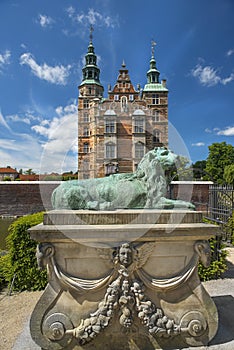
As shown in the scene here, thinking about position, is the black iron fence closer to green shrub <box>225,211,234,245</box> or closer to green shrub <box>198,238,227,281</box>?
green shrub <box>225,211,234,245</box>

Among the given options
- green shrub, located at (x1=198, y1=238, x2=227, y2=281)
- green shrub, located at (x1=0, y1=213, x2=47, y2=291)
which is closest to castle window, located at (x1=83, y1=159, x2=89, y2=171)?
green shrub, located at (x1=0, y1=213, x2=47, y2=291)

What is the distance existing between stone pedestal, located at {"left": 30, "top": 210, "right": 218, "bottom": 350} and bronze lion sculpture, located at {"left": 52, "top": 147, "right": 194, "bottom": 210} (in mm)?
307

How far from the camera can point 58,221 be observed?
96.9 inches

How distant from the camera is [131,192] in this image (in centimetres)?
286

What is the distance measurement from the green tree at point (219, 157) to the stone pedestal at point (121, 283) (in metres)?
33.1

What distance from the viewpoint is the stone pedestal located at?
2.40 m

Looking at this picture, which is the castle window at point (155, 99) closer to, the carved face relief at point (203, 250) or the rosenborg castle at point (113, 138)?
the rosenborg castle at point (113, 138)

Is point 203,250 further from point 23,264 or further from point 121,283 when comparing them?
point 23,264

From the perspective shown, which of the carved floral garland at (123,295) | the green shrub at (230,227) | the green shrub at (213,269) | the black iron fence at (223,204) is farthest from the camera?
the black iron fence at (223,204)

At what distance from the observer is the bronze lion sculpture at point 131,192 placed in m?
2.83

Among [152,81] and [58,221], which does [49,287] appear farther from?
[152,81]

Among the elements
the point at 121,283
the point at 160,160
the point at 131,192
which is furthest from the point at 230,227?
the point at 121,283

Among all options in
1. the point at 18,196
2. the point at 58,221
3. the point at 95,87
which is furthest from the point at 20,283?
the point at 95,87

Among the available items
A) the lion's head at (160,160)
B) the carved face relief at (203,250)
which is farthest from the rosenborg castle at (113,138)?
the carved face relief at (203,250)
